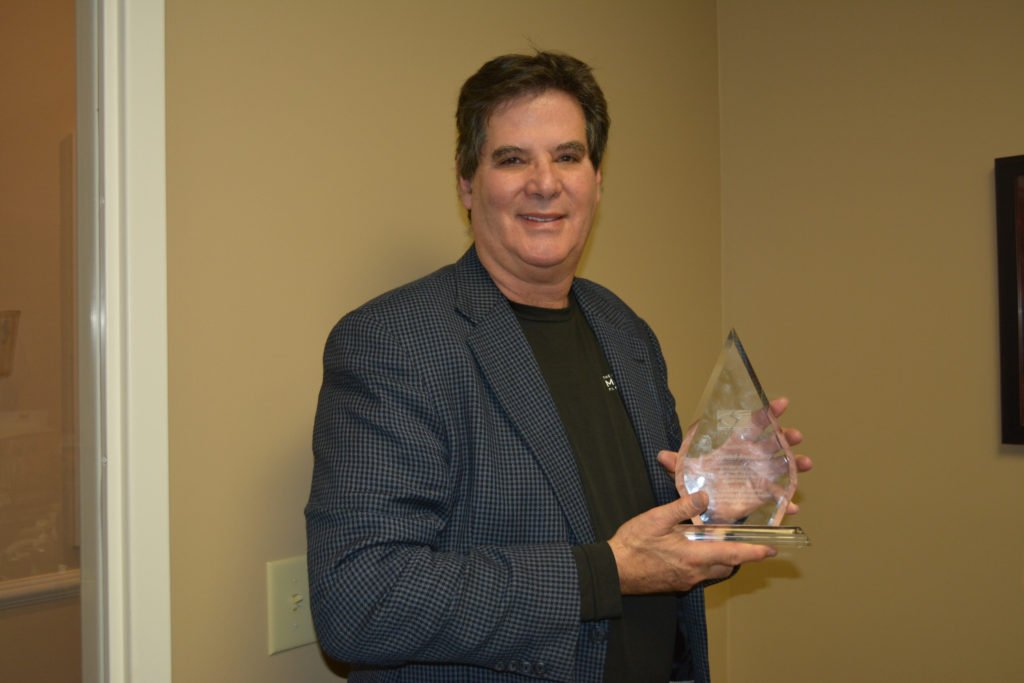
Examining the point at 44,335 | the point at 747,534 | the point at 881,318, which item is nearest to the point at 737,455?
the point at 747,534

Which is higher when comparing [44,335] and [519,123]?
[519,123]

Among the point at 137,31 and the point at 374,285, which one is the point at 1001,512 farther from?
the point at 137,31

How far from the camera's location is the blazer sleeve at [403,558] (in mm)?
1061

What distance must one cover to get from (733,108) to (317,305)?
1.72 meters

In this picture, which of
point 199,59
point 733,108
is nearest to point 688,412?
point 733,108

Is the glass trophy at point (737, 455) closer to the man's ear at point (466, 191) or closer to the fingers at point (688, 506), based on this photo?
the fingers at point (688, 506)

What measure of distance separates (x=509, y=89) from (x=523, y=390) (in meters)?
0.50

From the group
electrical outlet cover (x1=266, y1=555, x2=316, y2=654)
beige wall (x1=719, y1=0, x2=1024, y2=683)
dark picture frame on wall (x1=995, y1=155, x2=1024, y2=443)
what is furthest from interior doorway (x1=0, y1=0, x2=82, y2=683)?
dark picture frame on wall (x1=995, y1=155, x2=1024, y2=443)

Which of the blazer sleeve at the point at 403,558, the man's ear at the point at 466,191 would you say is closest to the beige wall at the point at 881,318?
the man's ear at the point at 466,191

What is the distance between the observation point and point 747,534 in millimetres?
1207

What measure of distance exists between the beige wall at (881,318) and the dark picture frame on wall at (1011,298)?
39 mm

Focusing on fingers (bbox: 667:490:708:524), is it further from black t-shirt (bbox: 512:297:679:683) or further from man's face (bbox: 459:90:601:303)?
man's face (bbox: 459:90:601:303)

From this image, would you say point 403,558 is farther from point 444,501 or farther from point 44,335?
point 44,335

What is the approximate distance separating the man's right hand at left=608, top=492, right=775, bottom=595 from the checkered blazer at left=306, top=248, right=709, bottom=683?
8cm
